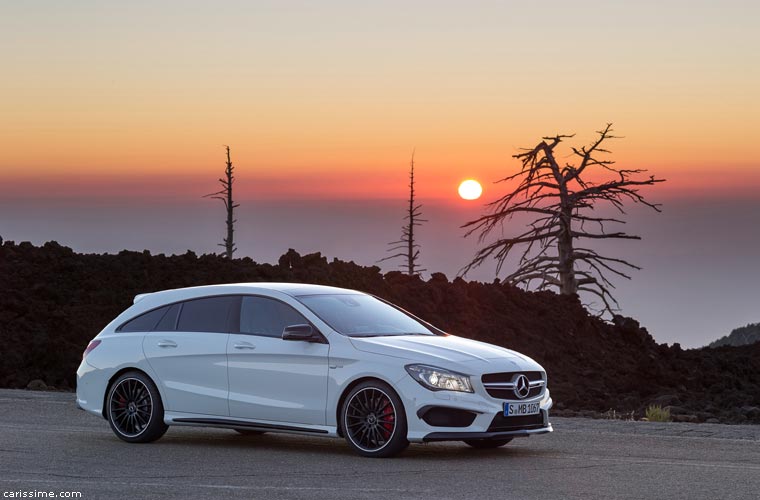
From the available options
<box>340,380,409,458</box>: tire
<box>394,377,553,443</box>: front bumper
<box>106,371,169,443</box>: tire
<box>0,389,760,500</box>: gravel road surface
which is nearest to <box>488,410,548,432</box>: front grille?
<box>394,377,553,443</box>: front bumper

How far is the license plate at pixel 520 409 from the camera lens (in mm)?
11797

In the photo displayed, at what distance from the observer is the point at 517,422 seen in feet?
39.2

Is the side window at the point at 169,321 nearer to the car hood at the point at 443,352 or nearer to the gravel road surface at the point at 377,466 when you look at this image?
the gravel road surface at the point at 377,466

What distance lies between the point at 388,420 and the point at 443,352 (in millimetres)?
827

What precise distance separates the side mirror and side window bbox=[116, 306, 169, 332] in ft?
6.52

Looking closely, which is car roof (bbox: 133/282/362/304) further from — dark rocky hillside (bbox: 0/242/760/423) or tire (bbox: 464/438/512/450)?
dark rocky hillside (bbox: 0/242/760/423)

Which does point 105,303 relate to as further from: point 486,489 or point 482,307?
point 486,489

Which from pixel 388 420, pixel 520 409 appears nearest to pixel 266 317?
pixel 388 420

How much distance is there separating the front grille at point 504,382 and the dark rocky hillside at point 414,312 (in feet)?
49.5

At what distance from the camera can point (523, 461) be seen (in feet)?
38.8

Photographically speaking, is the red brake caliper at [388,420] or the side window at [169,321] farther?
the side window at [169,321]

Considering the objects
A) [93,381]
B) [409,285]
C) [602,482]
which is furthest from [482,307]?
[602,482]

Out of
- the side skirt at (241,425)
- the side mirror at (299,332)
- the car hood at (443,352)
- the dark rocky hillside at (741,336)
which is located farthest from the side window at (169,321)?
the dark rocky hillside at (741,336)

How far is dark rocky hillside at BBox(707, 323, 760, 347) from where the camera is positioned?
47.9m
